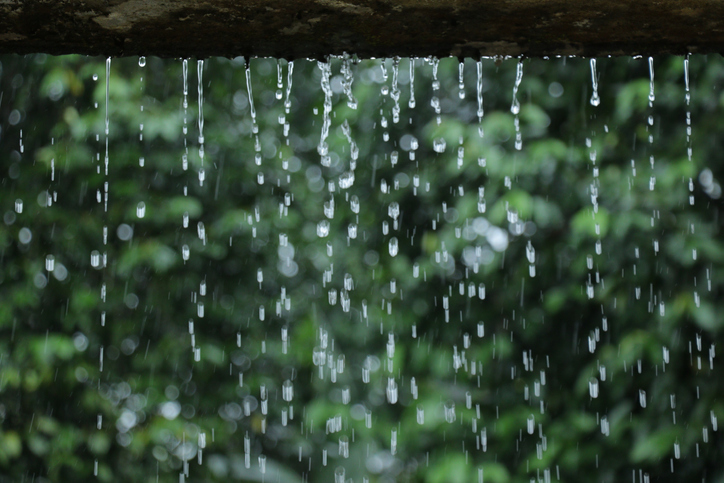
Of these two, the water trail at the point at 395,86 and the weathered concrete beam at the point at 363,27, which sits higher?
the weathered concrete beam at the point at 363,27

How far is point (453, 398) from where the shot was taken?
2760 millimetres

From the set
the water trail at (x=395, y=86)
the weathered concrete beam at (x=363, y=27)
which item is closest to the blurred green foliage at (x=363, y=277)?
the water trail at (x=395, y=86)

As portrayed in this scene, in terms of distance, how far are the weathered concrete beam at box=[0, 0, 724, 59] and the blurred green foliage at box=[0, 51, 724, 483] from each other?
1.36 metres

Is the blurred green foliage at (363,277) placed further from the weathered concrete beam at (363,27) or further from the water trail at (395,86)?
the weathered concrete beam at (363,27)

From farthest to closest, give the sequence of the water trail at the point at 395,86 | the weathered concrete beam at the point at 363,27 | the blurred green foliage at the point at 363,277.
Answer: the blurred green foliage at the point at 363,277 < the water trail at the point at 395,86 < the weathered concrete beam at the point at 363,27

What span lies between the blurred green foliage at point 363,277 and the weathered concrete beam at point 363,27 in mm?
1360

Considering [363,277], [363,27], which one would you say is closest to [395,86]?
[363,27]

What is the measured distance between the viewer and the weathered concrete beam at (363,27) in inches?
38.1

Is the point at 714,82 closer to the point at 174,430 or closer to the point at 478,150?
the point at 478,150

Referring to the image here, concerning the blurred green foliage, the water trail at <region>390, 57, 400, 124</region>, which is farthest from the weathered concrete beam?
the blurred green foliage

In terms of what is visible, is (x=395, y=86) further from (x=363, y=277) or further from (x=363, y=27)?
(x=363, y=277)

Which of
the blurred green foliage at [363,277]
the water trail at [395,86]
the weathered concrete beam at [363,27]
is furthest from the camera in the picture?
the blurred green foliage at [363,277]

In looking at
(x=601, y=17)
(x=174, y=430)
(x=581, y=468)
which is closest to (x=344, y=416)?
(x=174, y=430)

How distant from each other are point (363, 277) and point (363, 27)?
2.26 m
